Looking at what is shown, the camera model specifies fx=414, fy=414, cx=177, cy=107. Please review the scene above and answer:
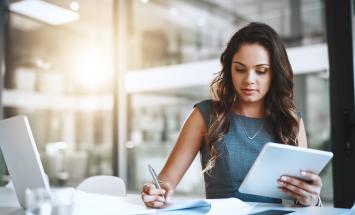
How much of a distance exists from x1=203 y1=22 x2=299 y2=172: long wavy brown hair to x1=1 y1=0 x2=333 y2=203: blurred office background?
1.00 meters

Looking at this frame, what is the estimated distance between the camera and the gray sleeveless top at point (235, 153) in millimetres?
1863

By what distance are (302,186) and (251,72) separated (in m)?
0.65

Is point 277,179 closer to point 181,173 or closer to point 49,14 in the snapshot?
point 181,173

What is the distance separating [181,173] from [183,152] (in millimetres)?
102

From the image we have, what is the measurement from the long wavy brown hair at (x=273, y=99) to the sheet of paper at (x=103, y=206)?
631 mm

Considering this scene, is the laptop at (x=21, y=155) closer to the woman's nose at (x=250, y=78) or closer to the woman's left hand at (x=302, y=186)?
the woman's left hand at (x=302, y=186)

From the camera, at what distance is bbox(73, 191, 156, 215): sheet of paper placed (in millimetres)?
1228

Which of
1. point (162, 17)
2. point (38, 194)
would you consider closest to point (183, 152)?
point (38, 194)

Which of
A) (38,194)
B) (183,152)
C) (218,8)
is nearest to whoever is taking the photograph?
(38,194)

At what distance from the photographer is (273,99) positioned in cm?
198

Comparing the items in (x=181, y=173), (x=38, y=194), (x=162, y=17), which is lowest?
(x=181, y=173)

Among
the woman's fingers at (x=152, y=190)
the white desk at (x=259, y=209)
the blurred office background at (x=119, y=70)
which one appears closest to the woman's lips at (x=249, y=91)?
the white desk at (x=259, y=209)

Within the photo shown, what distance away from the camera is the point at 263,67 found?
186 centimetres

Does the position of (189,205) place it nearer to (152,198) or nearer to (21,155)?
(152,198)
